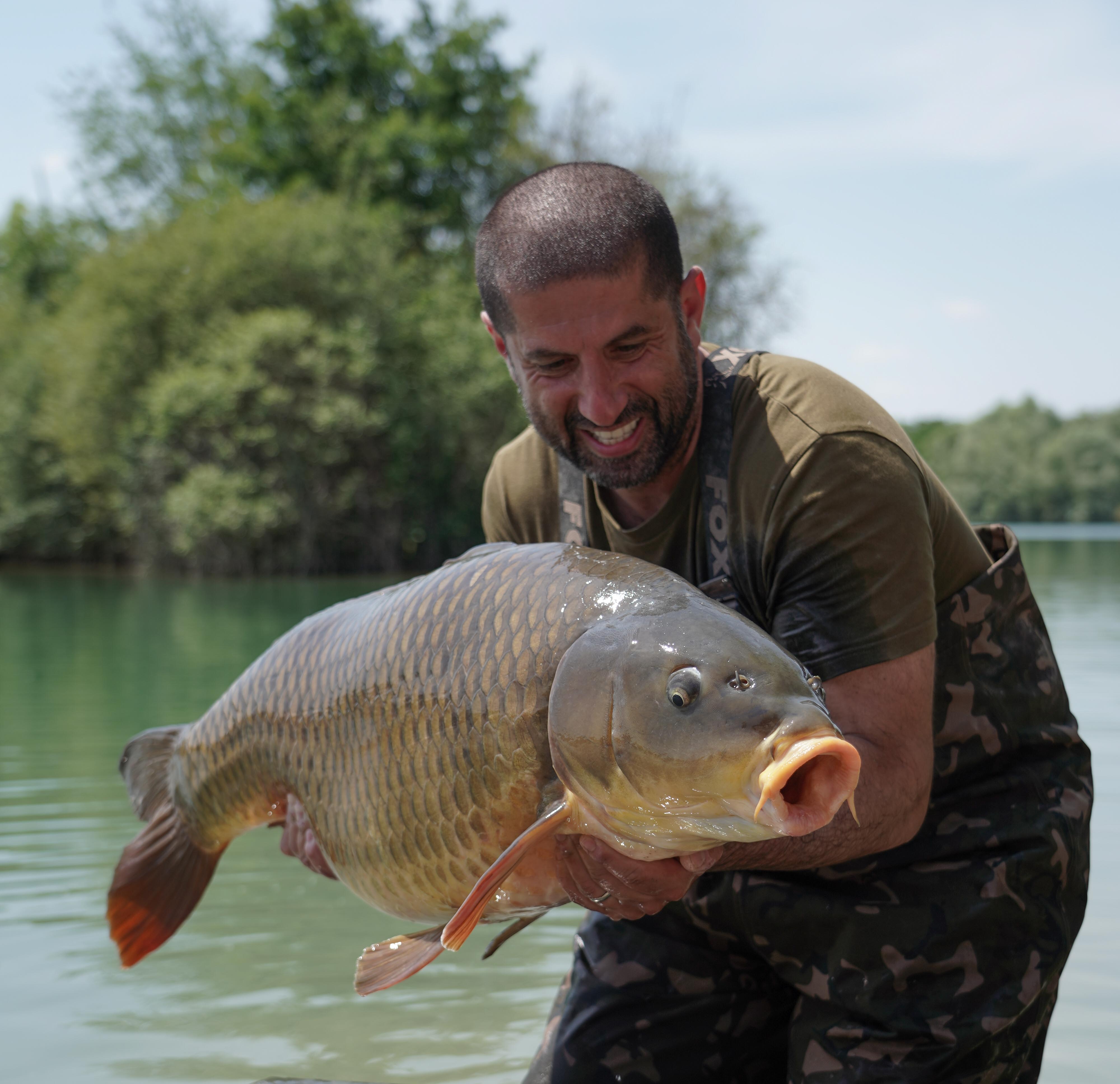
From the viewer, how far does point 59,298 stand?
29.2 meters

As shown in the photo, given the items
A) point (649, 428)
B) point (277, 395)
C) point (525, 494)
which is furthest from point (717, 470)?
point (277, 395)

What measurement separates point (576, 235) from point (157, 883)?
57.3 inches

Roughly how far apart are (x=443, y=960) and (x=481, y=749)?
6.54ft

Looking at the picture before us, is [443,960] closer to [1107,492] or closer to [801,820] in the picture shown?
[801,820]

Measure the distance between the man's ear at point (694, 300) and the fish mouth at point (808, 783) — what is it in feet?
3.48

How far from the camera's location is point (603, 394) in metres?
2.04

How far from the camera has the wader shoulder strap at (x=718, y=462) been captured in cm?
200

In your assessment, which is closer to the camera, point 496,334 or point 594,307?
point 594,307

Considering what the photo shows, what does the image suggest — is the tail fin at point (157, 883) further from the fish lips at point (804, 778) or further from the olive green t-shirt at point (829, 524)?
the fish lips at point (804, 778)

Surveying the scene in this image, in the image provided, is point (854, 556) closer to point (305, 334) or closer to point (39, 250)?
point (305, 334)

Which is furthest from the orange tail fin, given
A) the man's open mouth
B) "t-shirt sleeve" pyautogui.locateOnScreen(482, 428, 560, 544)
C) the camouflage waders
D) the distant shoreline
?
the distant shoreline

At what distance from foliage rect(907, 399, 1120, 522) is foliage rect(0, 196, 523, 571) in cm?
3570

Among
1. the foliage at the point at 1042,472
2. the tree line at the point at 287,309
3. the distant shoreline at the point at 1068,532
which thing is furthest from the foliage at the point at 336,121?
the foliage at the point at 1042,472

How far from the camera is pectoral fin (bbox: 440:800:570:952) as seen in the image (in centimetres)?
145
